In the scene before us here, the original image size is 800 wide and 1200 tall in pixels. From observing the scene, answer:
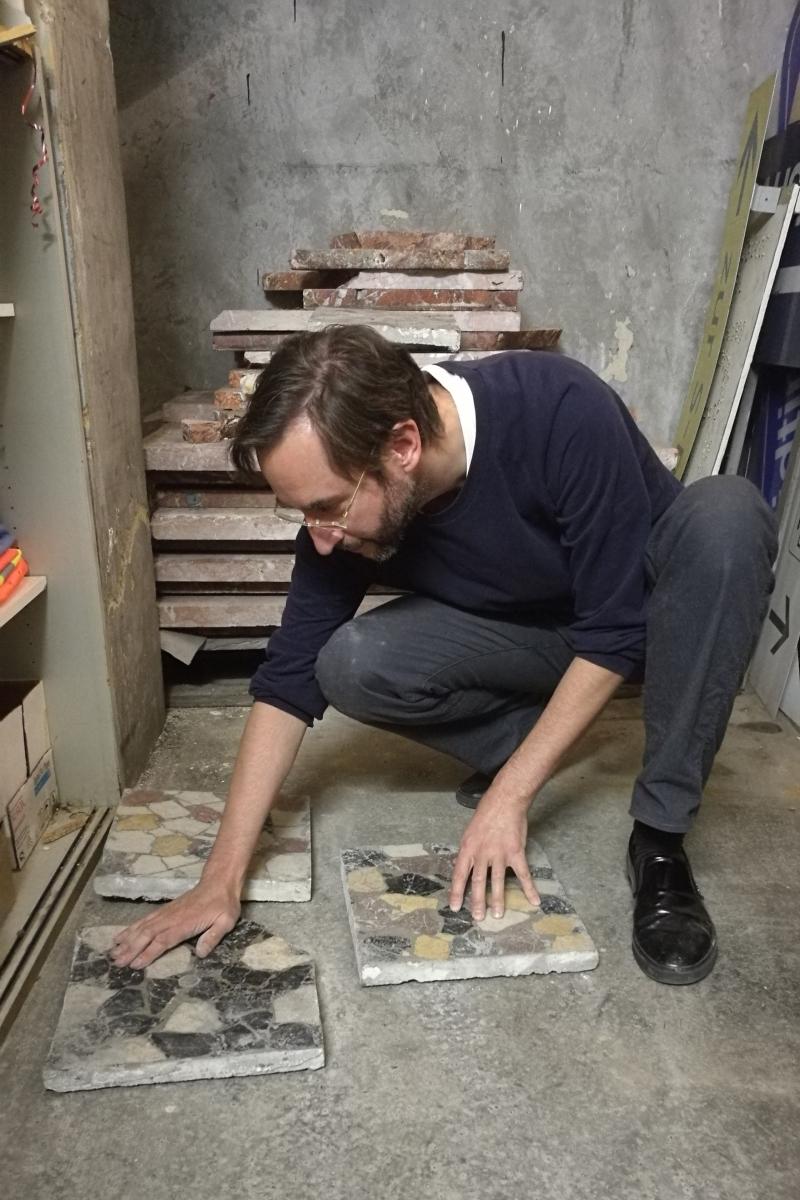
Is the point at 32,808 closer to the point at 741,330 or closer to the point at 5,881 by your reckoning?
the point at 5,881

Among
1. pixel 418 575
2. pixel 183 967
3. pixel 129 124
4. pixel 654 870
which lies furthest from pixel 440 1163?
pixel 129 124

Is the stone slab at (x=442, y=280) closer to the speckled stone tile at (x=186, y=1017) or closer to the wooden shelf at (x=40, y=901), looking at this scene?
the wooden shelf at (x=40, y=901)

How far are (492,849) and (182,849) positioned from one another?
24.3 inches

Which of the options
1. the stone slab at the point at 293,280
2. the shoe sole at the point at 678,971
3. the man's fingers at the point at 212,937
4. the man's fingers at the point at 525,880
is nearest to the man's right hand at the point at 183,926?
the man's fingers at the point at 212,937

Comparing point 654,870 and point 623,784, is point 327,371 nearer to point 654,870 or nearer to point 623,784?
point 654,870

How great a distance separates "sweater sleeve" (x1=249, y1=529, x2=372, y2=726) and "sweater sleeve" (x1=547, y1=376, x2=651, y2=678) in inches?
16.4

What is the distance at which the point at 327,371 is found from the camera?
1.26m

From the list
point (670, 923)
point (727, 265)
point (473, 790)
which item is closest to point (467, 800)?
point (473, 790)


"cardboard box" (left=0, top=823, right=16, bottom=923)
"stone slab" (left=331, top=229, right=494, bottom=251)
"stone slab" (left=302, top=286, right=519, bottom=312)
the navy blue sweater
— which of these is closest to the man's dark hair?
the navy blue sweater

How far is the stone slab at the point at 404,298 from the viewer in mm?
2279

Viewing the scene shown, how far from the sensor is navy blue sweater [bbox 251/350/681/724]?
4.59ft

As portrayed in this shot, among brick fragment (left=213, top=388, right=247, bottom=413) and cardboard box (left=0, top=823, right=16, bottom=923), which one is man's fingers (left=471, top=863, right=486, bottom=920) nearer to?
cardboard box (left=0, top=823, right=16, bottom=923)

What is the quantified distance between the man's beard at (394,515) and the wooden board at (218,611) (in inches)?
36.8

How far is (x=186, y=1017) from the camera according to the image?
1.27m
